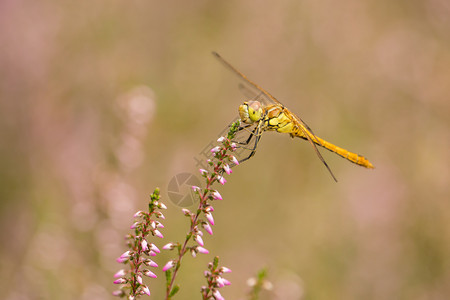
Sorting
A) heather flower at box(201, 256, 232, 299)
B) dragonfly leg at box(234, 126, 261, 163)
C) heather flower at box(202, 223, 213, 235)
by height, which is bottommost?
heather flower at box(201, 256, 232, 299)

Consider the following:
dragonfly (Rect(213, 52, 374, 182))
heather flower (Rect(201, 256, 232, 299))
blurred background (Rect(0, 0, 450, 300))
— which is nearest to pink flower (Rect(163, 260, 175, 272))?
heather flower (Rect(201, 256, 232, 299))

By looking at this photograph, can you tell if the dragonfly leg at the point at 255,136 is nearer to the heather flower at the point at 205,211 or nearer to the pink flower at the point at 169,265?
the heather flower at the point at 205,211

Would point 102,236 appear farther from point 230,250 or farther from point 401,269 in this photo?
point 401,269

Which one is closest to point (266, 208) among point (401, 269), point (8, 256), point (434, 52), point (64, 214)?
point (401, 269)

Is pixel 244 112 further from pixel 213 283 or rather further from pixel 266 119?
pixel 213 283

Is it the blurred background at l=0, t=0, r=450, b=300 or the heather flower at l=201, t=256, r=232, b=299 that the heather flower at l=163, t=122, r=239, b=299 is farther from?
the blurred background at l=0, t=0, r=450, b=300

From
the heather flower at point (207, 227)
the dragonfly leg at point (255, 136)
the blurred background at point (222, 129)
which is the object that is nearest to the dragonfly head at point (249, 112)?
the dragonfly leg at point (255, 136)
